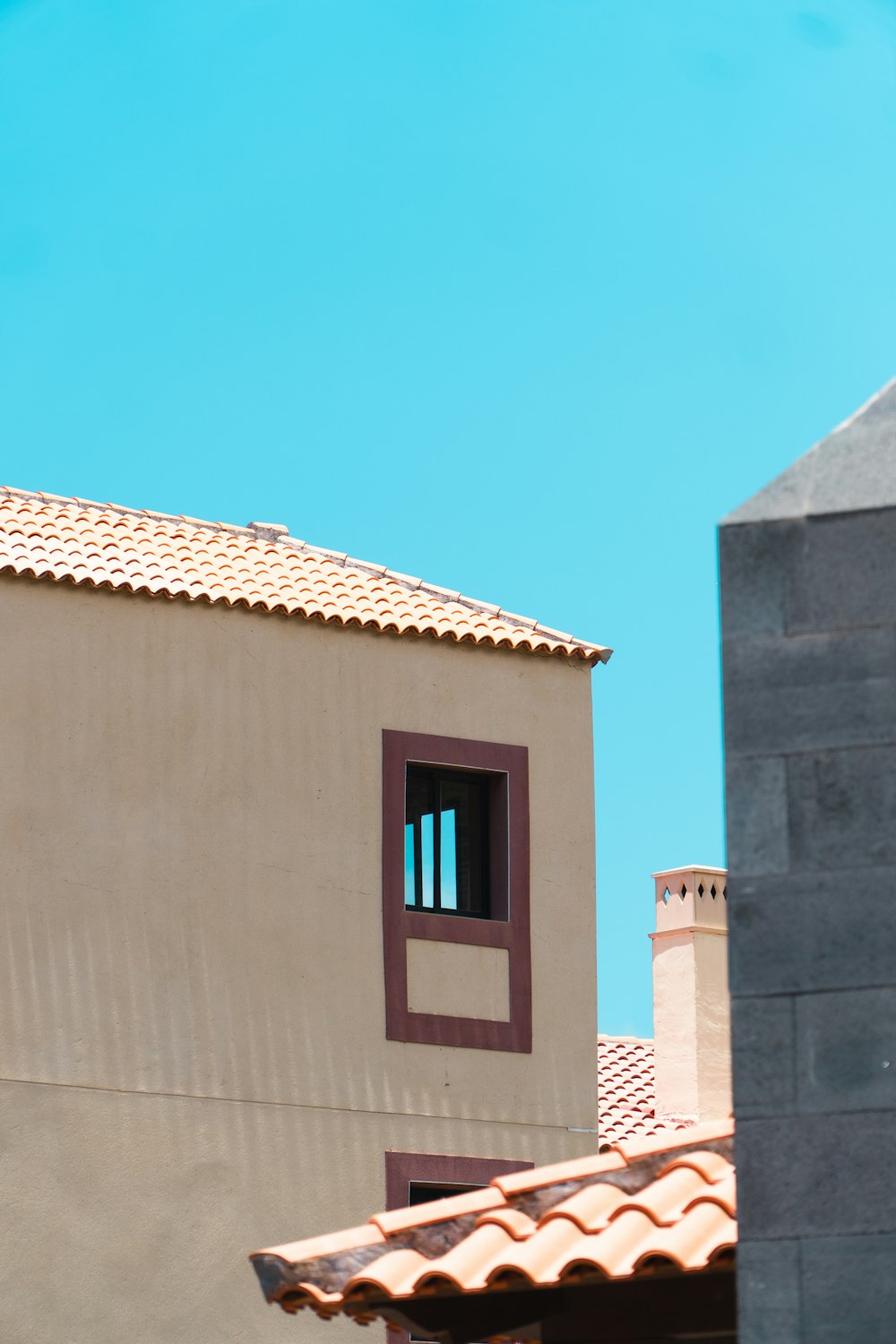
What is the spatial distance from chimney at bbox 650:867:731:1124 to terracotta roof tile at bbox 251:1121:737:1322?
16.2 m

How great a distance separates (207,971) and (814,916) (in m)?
11.2

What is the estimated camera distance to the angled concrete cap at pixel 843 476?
21.2ft

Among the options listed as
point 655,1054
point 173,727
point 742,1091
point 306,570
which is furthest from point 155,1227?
point 742,1091

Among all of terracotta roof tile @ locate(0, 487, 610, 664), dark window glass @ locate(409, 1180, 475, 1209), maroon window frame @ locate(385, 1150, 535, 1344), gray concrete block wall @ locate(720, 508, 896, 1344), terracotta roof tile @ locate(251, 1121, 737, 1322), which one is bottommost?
dark window glass @ locate(409, 1180, 475, 1209)

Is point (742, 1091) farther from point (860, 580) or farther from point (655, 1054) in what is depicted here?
point (655, 1054)

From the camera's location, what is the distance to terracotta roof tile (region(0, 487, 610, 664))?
57.4ft

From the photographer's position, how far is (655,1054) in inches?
949

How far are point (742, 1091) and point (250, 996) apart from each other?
11.2m

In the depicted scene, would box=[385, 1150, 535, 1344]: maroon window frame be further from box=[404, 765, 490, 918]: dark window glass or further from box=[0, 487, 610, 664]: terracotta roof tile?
box=[0, 487, 610, 664]: terracotta roof tile

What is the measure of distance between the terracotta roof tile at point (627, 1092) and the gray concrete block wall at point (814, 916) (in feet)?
49.9

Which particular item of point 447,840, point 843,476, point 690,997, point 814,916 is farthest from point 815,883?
point 690,997

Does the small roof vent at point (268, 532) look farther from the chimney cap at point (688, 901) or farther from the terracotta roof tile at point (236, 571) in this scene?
the chimney cap at point (688, 901)

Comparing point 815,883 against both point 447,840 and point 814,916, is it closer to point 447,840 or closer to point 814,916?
point 814,916

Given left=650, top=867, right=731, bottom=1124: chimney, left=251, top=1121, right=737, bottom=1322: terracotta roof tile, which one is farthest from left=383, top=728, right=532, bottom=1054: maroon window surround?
left=251, top=1121, right=737, bottom=1322: terracotta roof tile
